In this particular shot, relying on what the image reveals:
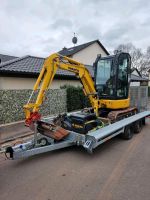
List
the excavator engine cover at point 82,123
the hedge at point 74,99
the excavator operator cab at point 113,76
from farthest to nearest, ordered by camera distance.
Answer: the hedge at point 74,99
the excavator operator cab at point 113,76
the excavator engine cover at point 82,123

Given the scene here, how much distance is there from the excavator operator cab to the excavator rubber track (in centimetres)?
59

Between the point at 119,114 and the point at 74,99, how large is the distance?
5.22 metres

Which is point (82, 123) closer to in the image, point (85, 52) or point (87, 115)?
point (87, 115)

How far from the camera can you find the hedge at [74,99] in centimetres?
1170

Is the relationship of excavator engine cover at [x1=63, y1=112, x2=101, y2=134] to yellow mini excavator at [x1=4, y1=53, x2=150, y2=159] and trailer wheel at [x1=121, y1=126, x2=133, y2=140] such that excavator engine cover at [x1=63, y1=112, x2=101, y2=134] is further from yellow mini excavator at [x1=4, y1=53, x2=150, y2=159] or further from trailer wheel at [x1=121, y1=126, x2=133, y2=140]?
trailer wheel at [x1=121, y1=126, x2=133, y2=140]

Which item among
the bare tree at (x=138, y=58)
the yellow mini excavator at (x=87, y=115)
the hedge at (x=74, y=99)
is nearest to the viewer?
the yellow mini excavator at (x=87, y=115)

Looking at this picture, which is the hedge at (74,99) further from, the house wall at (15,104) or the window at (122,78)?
the window at (122,78)

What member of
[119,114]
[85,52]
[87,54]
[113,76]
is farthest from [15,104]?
[87,54]

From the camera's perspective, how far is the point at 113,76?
7.13m

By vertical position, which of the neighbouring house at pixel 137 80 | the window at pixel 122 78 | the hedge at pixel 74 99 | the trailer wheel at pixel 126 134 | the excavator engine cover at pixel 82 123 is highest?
the neighbouring house at pixel 137 80

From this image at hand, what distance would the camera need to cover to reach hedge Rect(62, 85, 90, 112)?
11695mm

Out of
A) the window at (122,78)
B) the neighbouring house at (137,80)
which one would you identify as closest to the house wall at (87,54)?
the neighbouring house at (137,80)

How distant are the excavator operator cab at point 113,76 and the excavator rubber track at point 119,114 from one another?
59 cm

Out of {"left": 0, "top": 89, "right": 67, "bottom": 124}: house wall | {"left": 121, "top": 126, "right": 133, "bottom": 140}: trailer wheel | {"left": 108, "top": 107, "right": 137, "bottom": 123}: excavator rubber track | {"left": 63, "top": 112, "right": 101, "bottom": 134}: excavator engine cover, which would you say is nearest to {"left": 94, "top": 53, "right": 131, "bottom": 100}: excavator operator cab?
{"left": 108, "top": 107, "right": 137, "bottom": 123}: excavator rubber track
